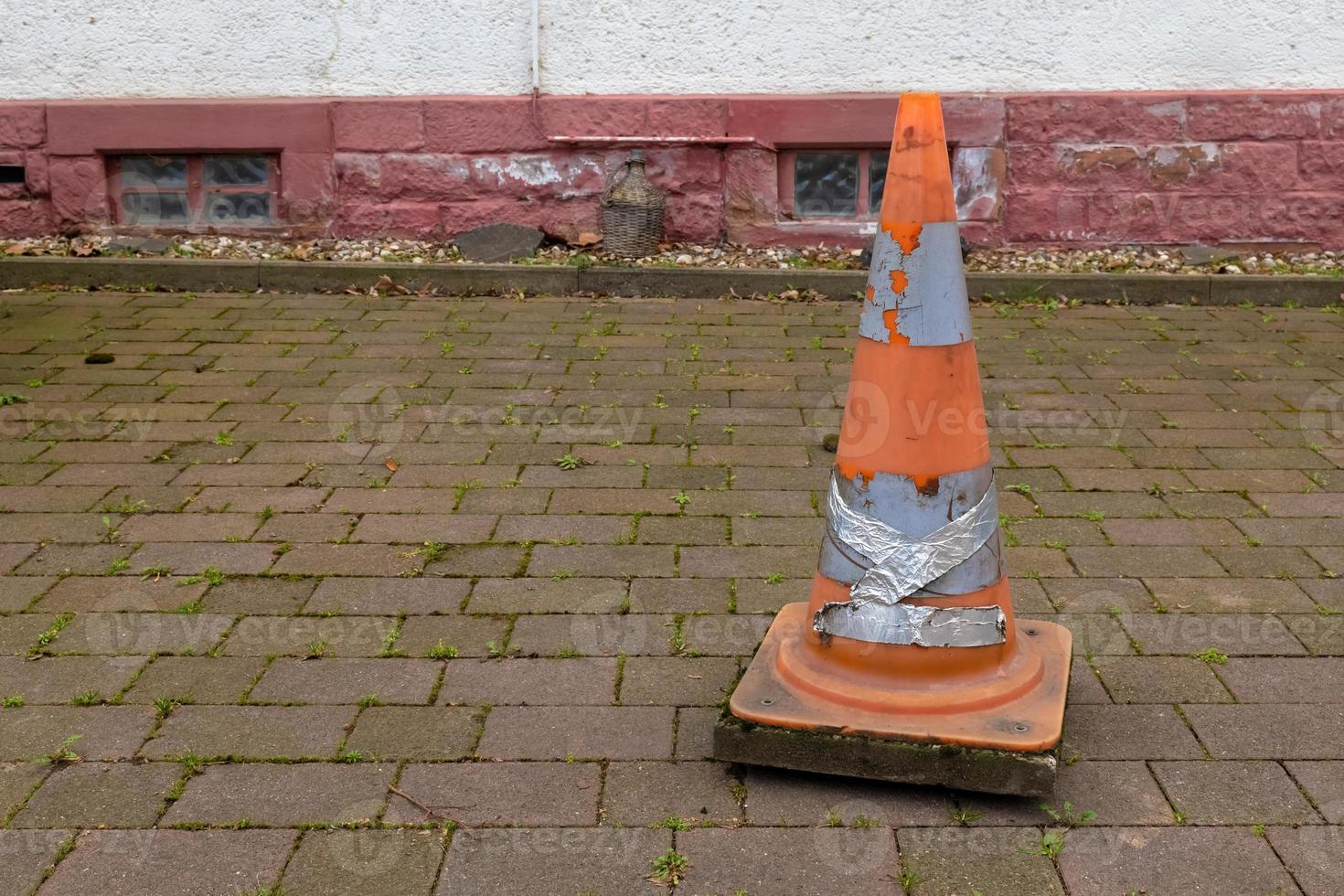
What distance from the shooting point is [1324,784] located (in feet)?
9.86

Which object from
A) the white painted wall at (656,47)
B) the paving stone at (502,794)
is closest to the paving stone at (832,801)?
the paving stone at (502,794)

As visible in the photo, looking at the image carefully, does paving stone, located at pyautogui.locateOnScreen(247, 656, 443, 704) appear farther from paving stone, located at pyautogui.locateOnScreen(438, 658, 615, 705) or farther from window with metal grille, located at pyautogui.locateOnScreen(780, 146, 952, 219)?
window with metal grille, located at pyautogui.locateOnScreen(780, 146, 952, 219)

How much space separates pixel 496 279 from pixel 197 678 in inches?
201

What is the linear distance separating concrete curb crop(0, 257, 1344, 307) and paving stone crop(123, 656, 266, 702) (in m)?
4.97

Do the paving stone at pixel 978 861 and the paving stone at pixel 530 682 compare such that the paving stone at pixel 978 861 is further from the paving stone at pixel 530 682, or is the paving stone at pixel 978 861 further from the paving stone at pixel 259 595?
the paving stone at pixel 259 595

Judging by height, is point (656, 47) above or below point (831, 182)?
above

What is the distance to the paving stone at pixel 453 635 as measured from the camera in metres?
3.69

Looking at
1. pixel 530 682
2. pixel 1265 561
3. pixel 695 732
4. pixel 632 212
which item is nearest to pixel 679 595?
pixel 530 682

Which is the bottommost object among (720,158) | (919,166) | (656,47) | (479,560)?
(479,560)

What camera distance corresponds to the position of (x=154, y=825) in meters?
2.85

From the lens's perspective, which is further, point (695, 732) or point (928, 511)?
point (695, 732)

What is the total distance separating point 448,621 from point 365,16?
588 cm

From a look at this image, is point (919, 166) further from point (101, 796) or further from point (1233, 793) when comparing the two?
point (101, 796)

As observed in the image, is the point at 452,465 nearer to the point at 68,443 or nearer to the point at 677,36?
the point at 68,443
